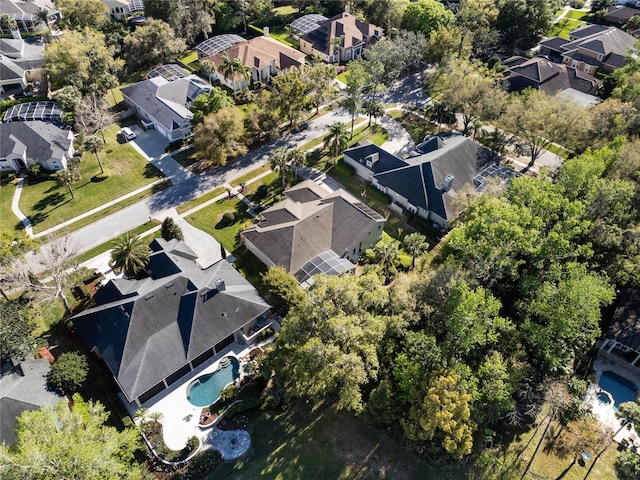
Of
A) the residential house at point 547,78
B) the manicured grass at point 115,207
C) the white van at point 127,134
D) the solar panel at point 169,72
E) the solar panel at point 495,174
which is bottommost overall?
the manicured grass at point 115,207

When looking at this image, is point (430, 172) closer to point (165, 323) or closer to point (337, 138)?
point (337, 138)

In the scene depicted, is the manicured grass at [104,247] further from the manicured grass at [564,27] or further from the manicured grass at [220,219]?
the manicured grass at [564,27]

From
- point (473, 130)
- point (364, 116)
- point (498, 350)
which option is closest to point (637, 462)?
point (498, 350)

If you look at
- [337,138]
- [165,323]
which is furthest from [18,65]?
[165,323]

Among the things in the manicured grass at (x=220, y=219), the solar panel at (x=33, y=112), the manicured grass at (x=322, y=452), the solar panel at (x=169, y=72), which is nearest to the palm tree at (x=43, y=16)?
the solar panel at (x=169, y=72)

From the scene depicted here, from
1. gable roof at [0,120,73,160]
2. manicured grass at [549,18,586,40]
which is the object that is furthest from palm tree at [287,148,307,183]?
manicured grass at [549,18,586,40]

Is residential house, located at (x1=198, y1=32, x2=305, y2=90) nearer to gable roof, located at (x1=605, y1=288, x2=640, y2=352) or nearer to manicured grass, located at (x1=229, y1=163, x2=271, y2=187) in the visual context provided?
manicured grass, located at (x1=229, y1=163, x2=271, y2=187)

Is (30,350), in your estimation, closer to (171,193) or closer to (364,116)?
(171,193)
